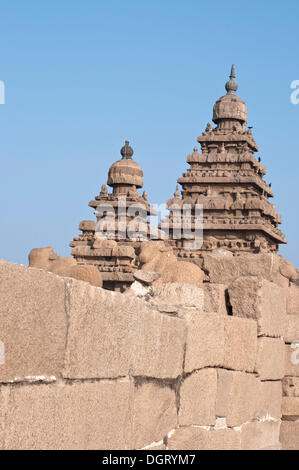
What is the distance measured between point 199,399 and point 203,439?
0.25 m

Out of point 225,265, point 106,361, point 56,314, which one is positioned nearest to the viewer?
point 56,314

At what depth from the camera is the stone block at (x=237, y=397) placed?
18.6 ft

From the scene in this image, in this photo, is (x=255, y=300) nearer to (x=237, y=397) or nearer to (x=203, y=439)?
(x=237, y=397)

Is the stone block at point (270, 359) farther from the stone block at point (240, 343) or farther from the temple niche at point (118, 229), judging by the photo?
the temple niche at point (118, 229)

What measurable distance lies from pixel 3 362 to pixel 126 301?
1.19m

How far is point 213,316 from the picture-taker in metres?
5.52

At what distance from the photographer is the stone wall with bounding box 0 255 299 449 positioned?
2977 mm

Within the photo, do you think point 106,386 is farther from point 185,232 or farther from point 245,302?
point 185,232

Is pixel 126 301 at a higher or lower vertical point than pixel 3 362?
higher

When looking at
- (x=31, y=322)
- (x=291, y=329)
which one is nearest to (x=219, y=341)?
(x=291, y=329)

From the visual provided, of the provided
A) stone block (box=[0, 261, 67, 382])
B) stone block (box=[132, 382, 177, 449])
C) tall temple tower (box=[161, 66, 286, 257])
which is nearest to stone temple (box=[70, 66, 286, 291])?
tall temple tower (box=[161, 66, 286, 257])

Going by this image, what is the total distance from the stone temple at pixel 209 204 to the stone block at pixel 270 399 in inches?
1004

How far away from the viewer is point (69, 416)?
331cm

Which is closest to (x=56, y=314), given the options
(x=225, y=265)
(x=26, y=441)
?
(x=26, y=441)
